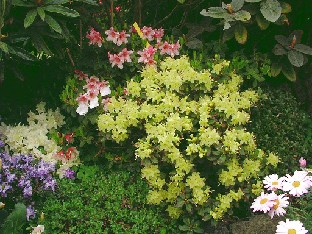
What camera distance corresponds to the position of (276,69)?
4531 millimetres

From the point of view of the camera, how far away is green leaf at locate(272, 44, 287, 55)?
447 cm

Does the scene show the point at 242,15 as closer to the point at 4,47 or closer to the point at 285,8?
the point at 285,8

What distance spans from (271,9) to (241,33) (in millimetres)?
285

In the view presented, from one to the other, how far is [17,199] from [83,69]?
1.31 metres

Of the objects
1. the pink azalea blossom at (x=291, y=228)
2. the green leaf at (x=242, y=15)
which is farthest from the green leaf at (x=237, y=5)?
the pink azalea blossom at (x=291, y=228)

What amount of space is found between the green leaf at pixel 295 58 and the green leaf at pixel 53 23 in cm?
179

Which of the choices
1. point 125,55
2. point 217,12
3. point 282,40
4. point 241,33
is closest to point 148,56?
point 125,55

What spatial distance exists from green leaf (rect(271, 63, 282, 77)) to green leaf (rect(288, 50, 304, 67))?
5.6 inches

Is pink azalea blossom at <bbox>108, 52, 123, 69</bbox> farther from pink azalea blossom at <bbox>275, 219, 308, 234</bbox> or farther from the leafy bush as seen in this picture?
pink azalea blossom at <bbox>275, 219, 308, 234</bbox>

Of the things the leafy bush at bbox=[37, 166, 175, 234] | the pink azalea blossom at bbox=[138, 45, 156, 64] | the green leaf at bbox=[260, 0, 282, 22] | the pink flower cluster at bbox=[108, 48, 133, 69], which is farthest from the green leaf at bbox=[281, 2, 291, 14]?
Result: the leafy bush at bbox=[37, 166, 175, 234]

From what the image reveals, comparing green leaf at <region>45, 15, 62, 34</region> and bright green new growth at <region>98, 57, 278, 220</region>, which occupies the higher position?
green leaf at <region>45, 15, 62, 34</region>

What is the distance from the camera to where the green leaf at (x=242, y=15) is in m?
4.16

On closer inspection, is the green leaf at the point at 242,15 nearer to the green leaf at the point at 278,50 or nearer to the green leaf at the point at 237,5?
the green leaf at the point at 237,5

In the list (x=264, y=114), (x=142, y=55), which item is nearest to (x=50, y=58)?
(x=142, y=55)
